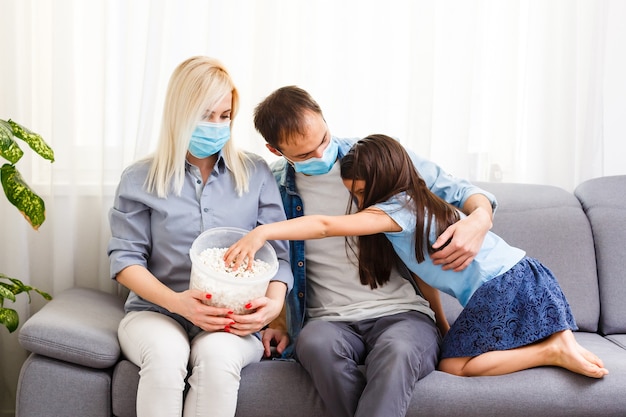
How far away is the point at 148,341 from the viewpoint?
1.82 m

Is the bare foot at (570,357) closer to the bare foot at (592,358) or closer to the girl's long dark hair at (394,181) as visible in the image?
the bare foot at (592,358)

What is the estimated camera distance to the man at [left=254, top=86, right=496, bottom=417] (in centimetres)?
179

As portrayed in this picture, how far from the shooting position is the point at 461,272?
198 cm

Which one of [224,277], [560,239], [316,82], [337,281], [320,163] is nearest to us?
[224,277]

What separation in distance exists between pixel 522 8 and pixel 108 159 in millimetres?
1584

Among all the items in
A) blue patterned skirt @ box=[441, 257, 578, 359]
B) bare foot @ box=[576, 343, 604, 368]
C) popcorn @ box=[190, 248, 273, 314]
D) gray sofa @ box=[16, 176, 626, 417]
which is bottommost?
gray sofa @ box=[16, 176, 626, 417]

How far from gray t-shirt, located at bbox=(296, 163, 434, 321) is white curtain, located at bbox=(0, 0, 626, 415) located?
428mm

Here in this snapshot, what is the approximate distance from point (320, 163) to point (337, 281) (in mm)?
368

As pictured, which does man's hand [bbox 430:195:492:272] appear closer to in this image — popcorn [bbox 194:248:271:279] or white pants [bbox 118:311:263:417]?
popcorn [bbox 194:248:271:279]

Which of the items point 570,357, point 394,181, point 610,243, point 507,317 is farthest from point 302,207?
point 610,243

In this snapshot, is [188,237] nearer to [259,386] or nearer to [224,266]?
[224,266]

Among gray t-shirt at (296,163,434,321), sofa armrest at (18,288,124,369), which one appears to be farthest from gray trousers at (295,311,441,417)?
sofa armrest at (18,288,124,369)

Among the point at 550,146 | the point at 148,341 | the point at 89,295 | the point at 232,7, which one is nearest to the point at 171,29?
the point at 232,7

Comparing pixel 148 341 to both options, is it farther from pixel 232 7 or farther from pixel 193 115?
pixel 232 7
